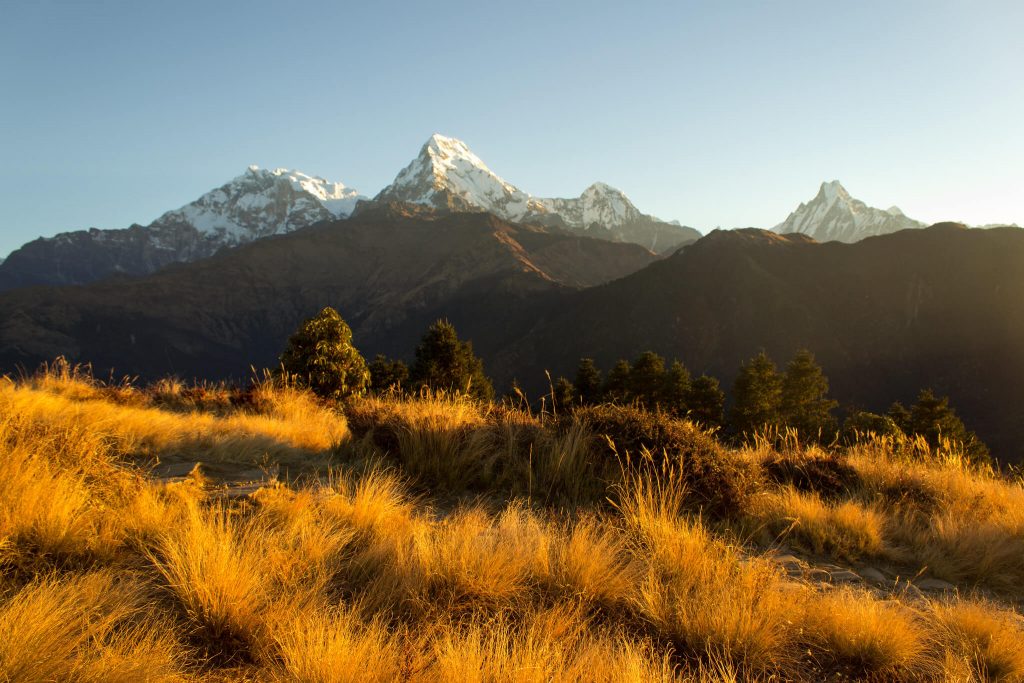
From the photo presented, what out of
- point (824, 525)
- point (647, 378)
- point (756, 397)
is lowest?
point (756, 397)

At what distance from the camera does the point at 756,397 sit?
130 ft

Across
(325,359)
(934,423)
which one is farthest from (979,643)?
(934,423)

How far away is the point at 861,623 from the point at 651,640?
1319mm

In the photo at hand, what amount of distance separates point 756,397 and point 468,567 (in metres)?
41.8

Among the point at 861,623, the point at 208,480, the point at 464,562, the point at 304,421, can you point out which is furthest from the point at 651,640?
the point at 304,421

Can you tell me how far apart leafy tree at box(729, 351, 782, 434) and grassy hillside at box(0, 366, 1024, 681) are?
35.7m

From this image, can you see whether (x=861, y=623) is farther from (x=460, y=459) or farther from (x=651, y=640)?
(x=460, y=459)

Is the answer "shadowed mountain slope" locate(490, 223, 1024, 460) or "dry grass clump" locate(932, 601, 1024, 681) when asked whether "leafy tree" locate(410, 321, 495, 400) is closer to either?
"dry grass clump" locate(932, 601, 1024, 681)

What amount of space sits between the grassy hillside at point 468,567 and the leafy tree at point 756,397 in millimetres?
35712

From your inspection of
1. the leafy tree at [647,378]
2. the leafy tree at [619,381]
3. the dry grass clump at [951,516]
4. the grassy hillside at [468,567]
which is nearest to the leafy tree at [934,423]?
the leafy tree at [647,378]

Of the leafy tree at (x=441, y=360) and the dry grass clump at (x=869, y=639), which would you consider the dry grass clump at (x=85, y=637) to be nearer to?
the dry grass clump at (x=869, y=639)

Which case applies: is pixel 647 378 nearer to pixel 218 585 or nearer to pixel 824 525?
pixel 824 525

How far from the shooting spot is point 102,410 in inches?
240

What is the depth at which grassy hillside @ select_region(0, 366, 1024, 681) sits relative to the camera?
220cm
